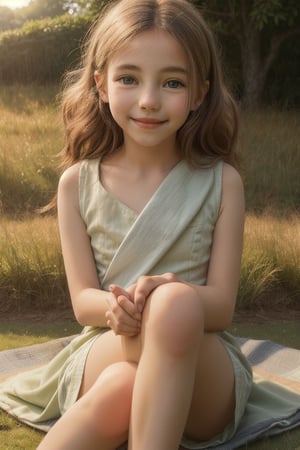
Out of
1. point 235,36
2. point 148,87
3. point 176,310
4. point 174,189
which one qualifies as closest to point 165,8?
point 148,87

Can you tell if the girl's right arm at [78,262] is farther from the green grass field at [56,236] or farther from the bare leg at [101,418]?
the green grass field at [56,236]

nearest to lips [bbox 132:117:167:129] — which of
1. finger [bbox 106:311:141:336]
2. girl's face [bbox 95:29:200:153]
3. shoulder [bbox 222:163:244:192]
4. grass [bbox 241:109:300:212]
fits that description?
girl's face [bbox 95:29:200:153]

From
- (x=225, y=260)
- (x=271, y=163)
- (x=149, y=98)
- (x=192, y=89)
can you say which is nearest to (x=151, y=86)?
(x=149, y=98)

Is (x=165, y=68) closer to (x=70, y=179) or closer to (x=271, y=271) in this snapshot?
(x=70, y=179)

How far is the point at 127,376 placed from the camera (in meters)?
2.40

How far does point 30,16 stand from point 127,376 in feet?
85.1

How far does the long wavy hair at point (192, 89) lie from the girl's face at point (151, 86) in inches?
1.3

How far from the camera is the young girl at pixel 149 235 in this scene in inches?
91.1

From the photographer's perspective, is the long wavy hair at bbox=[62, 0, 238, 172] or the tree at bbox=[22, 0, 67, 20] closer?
the long wavy hair at bbox=[62, 0, 238, 172]

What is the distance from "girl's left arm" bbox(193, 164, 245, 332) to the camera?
2.57 m

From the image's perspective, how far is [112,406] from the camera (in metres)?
2.37

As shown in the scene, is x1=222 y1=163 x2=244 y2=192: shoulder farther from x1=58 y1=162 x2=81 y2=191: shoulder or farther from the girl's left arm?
x1=58 y1=162 x2=81 y2=191: shoulder

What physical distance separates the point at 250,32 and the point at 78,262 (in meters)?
8.93

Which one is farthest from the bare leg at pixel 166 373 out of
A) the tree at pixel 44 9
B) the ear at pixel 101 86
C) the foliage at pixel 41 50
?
the tree at pixel 44 9
